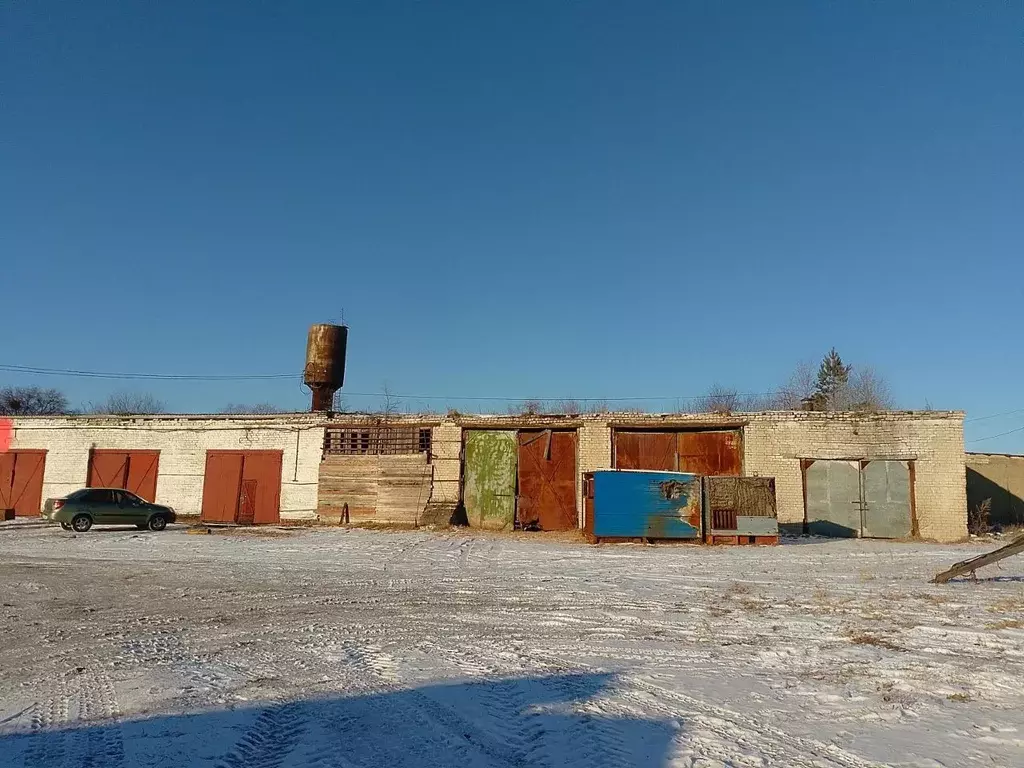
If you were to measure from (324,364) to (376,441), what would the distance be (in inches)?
246

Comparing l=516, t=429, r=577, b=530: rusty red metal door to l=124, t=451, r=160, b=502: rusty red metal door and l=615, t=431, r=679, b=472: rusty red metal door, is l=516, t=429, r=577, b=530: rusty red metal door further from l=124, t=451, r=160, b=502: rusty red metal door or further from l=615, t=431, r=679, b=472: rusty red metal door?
l=124, t=451, r=160, b=502: rusty red metal door

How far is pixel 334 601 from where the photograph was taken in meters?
10.0

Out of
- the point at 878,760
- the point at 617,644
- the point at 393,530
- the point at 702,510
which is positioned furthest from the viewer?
the point at 393,530

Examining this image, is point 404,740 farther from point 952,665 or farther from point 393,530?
point 393,530

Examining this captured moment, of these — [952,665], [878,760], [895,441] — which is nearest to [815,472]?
[895,441]

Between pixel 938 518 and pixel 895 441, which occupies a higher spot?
pixel 895 441

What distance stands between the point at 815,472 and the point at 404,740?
21.4m

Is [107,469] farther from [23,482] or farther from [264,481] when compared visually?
[264,481]

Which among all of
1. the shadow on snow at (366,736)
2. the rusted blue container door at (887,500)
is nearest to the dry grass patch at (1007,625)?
the shadow on snow at (366,736)

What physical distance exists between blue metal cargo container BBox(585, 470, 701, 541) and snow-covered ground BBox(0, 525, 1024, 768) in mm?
6181

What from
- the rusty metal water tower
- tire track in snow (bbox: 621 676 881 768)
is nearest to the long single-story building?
the rusty metal water tower

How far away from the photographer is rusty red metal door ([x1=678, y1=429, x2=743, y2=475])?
24141 millimetres

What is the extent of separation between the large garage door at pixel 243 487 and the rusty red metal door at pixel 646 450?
12872 mm

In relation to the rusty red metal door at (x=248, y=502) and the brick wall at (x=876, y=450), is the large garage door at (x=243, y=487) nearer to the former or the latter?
the rusty red metal door at (x=248, y=502)
